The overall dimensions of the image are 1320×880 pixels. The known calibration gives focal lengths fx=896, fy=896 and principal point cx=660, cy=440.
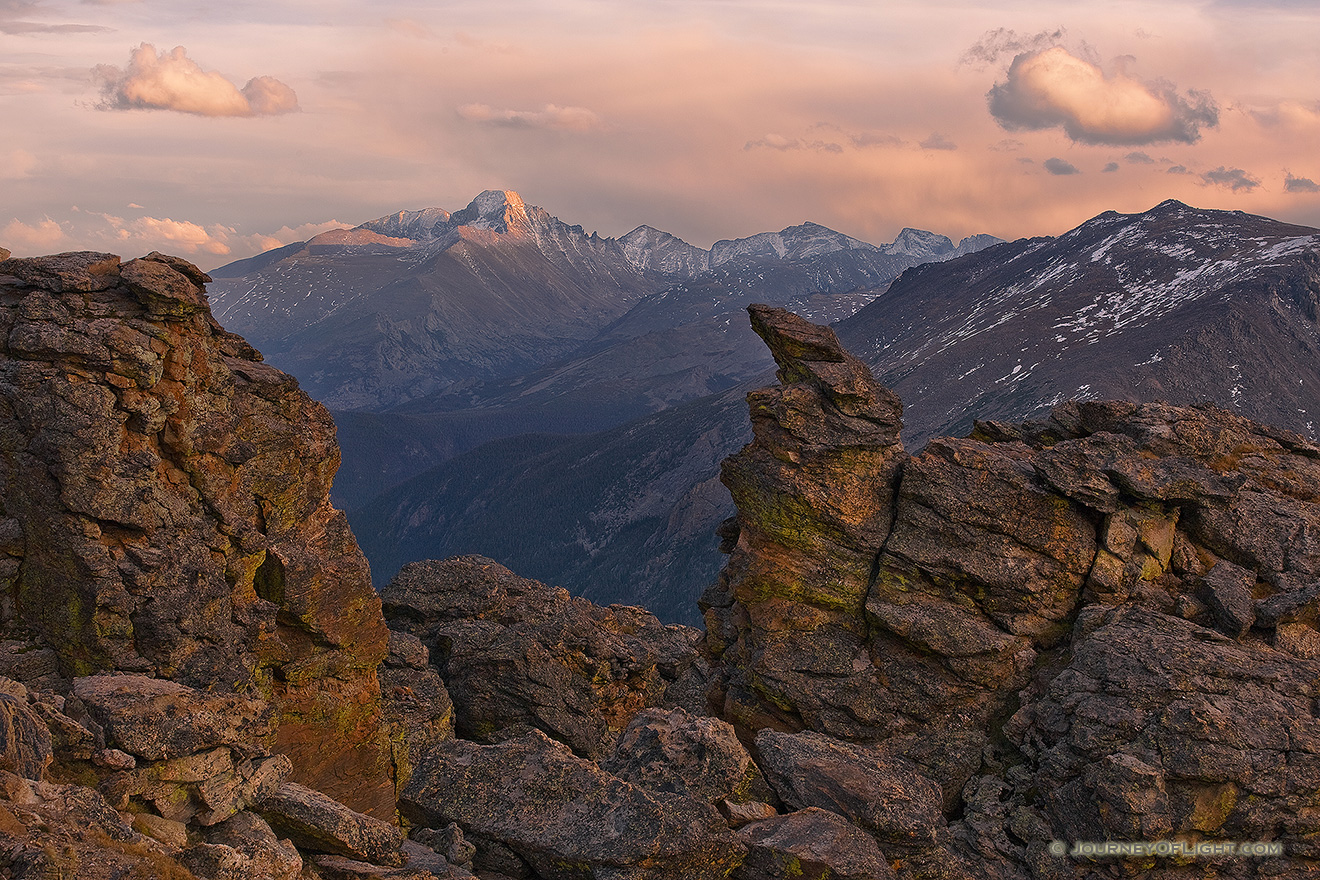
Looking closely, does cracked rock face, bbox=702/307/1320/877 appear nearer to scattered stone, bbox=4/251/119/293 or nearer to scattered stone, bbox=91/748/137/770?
scattered stone, bbox=91/748/137/770

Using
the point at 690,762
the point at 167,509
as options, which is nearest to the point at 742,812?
the point at 690,762

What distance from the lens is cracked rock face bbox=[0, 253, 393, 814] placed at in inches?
1359

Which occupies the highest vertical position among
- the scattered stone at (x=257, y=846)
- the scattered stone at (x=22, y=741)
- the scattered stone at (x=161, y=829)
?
the scattered stone at (x=22, y=741)

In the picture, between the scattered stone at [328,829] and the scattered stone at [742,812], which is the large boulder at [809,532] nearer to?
the scattered stone at [742,812]

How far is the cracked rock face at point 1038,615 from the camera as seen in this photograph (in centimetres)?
3159

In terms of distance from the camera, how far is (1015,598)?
4119 cm

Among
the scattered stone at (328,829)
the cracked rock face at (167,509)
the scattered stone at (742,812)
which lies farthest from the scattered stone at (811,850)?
the cracked rock face at (167,509)

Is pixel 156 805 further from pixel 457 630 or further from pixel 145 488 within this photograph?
pixel 457 630

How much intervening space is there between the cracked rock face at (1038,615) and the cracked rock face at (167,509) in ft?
68.3

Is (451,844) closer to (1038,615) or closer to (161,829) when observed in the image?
(161,829)

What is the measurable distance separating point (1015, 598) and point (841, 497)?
9.21 metres

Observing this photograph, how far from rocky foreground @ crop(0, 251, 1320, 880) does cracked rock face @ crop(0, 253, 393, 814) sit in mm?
146

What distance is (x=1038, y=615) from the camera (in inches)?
1612

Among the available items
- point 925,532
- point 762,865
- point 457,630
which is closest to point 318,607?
point 457,630
